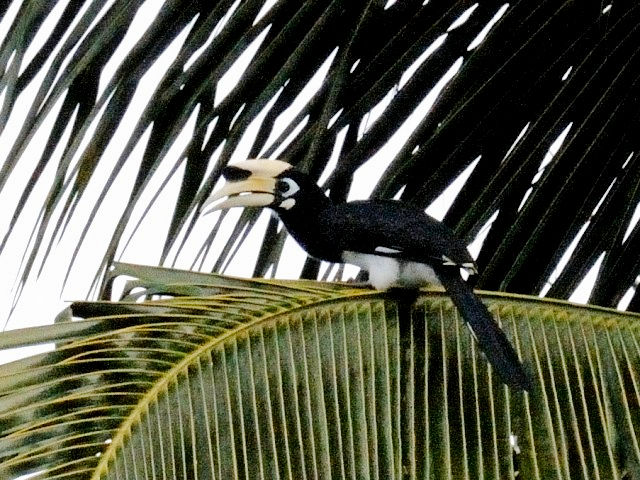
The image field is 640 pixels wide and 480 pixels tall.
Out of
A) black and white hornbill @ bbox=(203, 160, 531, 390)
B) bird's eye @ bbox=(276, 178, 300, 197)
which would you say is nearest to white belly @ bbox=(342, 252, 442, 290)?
black and white hornbill @ bbox=(203, 160, 531, 390)

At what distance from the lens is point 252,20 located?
928mm

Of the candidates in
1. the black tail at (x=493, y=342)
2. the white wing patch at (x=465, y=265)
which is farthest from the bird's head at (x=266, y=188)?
the black tail at (x=493, y=342)

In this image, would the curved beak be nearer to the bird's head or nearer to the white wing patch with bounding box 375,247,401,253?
the bird's head

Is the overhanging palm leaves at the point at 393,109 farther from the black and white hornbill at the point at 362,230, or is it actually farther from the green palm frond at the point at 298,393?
the green palm frond at the point at 298,393

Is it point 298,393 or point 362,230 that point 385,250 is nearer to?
point 362,230

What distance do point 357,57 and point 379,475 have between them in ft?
1.40

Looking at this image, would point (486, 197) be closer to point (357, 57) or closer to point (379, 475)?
point (357, 57)

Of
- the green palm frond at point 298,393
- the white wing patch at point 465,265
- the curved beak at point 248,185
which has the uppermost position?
the curved beak at point 248,185

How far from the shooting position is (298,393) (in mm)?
727

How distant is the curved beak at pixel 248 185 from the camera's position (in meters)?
1.00

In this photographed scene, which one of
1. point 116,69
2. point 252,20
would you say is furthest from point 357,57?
point 116,69

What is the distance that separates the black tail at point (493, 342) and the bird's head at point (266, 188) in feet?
0.85

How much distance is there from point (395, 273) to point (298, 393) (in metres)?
0.31

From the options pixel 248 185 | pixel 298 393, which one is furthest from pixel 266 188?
pixel 298 393
